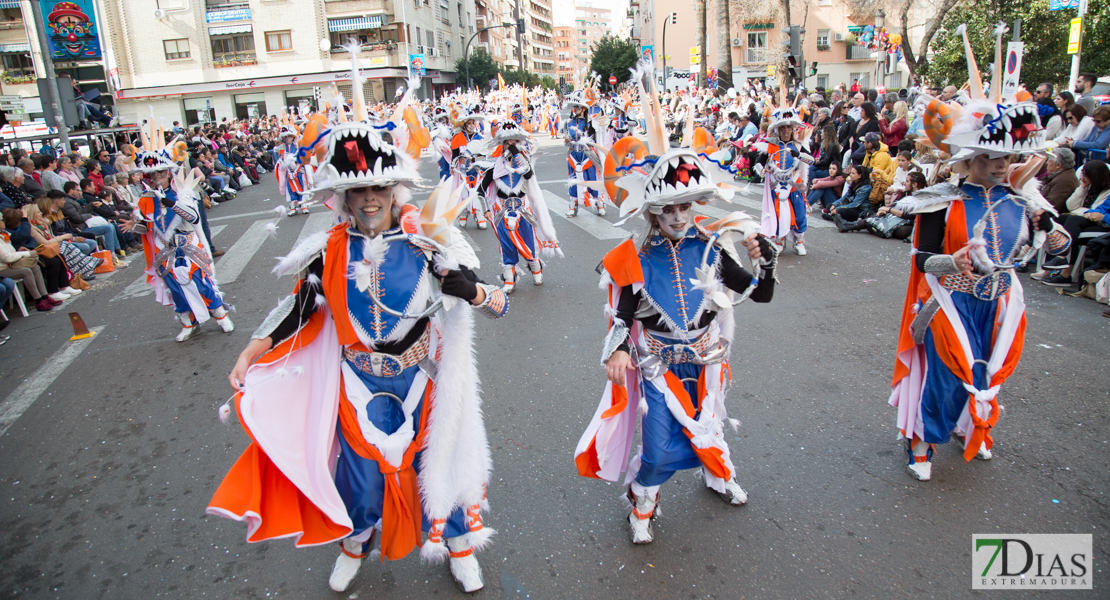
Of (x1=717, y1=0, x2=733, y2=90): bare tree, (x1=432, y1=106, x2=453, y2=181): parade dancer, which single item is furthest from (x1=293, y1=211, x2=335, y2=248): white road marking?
(x1=717, y1=0, x2=733, y2=90): bare tree

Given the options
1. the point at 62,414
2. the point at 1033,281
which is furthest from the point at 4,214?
the point at 1033,281

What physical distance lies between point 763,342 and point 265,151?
25240 mm

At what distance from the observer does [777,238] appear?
8195mm

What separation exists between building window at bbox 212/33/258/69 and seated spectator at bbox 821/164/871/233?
47639 mm

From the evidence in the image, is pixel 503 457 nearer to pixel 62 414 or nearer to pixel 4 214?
pixel 62 414

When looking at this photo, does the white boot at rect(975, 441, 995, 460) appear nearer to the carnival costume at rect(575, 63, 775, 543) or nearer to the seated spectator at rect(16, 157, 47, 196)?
the carnival costume at rect(575, 63, 775, 543)

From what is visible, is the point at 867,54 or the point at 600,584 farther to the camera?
the point at 867,54

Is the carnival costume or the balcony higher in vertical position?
the balcony

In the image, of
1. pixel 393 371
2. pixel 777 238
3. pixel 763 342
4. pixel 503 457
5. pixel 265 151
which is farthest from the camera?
pixel 265 151

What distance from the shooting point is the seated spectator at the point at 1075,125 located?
333 inches

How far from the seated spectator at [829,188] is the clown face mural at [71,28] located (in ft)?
54.2

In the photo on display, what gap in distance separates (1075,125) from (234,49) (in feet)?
169

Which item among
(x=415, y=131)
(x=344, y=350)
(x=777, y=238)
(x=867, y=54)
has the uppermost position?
(x=867, y=54)

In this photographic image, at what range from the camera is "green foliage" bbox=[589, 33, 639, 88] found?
190 ft
